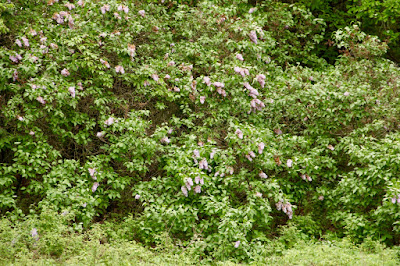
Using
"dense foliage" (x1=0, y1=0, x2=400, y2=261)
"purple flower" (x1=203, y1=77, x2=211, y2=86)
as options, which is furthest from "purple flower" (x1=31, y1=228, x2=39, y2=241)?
"purple flower" (x1=203, y1=77, x2=211, y2=86)

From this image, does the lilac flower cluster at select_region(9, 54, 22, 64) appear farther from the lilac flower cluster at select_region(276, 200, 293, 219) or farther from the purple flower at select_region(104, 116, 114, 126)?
the lilac flower cluster at select_region(276, 200, 293, 219)

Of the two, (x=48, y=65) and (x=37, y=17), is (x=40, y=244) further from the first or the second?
(x=37, y=17)

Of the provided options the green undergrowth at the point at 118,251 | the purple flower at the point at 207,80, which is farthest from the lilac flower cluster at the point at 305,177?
the purple flower at the point at 207,80

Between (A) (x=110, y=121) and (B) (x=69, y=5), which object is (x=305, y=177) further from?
(B) (x=69, y=5)

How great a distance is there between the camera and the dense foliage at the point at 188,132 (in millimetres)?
6914

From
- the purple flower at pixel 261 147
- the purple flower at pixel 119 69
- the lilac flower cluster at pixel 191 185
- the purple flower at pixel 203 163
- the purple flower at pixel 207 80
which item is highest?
the purple flower at pixel 207 80

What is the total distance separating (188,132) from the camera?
8328 mm

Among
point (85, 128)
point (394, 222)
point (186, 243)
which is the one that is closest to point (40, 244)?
point (186, 243)

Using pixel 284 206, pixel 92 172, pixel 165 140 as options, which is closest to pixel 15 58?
pixel 92 172

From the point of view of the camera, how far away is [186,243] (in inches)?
262

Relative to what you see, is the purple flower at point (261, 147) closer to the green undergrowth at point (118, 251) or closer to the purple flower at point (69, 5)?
the green undergrowth at point (118, 251)

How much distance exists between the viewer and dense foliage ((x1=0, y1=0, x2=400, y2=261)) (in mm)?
6914

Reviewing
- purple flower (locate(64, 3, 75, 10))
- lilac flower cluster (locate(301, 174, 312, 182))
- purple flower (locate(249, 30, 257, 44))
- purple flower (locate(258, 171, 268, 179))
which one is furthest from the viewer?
purple flower (locate(249, 30, 257, 44))

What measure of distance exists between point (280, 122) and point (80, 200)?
12.2 feet
